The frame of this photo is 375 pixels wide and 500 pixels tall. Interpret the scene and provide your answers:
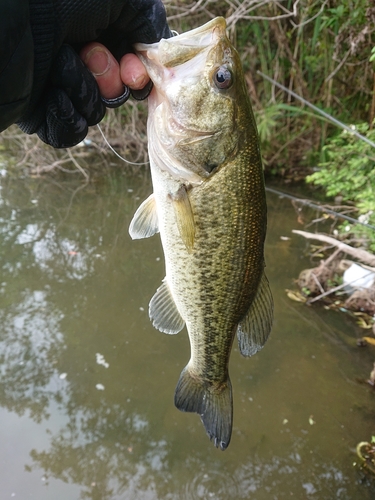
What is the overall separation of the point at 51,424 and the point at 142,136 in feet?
20.1

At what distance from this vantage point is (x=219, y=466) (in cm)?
264

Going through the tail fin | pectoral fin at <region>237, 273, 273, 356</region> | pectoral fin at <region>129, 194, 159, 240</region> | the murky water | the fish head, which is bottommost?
the murky water

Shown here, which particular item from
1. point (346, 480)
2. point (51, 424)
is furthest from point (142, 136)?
point (346, 480)

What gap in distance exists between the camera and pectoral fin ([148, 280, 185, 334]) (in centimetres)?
171

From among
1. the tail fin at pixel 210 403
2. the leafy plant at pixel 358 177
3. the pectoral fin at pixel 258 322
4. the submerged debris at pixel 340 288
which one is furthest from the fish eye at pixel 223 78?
the submerged debris at pixel 340 288

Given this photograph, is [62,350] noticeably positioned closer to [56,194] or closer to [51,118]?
[51,118]

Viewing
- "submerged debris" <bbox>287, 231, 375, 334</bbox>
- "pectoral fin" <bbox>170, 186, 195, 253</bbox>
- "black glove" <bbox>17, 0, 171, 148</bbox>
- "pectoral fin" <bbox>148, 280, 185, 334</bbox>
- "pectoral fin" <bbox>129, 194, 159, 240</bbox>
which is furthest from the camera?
"submerged debris" <bbox>287, 231, 375, 334</bbox>

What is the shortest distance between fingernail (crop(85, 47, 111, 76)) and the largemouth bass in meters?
0.12

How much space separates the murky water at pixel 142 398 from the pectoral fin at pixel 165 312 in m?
1.41

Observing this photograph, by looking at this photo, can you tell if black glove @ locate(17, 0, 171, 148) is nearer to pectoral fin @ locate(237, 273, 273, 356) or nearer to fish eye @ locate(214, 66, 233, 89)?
fish eye @ locate(214, 66, 233, 89)

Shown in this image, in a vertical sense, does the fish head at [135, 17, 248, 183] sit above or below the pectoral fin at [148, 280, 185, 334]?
above

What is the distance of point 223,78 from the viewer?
1.35 metres

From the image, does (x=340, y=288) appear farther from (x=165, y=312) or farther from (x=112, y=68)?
(x=112, y=68)

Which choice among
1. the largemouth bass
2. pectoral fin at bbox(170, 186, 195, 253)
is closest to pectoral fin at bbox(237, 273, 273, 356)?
the largemouth bass
